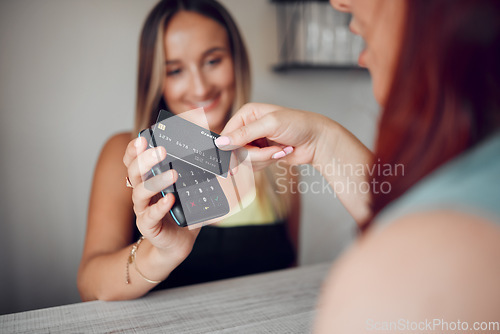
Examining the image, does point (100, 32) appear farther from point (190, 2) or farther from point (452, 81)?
point (452, 81)

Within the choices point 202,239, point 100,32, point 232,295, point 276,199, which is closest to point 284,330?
point 232,295

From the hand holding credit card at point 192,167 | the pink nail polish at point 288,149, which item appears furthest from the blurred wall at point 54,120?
the hand holding credit card at point 192,167

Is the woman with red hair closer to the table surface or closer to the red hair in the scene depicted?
the red hair

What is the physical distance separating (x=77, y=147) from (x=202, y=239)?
44 centimetres

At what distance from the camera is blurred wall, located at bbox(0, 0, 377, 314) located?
35.9 inches

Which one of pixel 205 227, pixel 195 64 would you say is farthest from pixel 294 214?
pixel 195 64

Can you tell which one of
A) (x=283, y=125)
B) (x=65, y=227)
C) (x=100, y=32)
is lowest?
(x=65, y=227)

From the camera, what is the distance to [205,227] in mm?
852

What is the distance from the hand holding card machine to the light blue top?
0.27 m

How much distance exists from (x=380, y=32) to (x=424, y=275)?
0.76 ft

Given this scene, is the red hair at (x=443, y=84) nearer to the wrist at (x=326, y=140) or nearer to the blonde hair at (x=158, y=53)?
the wrist at (x=326, y=140)

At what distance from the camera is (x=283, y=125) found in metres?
0.51

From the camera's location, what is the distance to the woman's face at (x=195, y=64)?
0.85m

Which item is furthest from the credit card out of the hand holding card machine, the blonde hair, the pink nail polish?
the blonde hair
